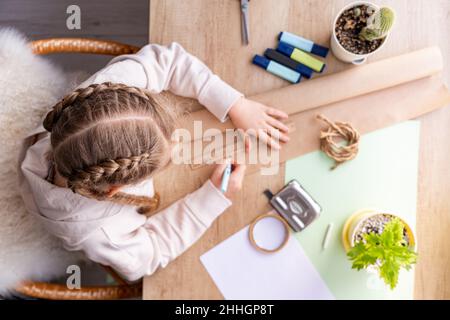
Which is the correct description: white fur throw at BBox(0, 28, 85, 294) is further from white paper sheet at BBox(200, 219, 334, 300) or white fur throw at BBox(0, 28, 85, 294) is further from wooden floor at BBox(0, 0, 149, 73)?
wooden floor at BBox(0, 0, 149, 73)

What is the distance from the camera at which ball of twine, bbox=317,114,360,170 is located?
87 cm

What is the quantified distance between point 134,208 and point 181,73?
298 mm

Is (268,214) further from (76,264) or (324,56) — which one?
(76,264)

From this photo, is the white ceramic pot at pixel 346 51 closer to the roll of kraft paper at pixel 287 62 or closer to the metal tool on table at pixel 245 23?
the roll of kraft paper at pixel 287 62

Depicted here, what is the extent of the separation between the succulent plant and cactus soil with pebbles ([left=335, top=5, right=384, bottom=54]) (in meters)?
0.02

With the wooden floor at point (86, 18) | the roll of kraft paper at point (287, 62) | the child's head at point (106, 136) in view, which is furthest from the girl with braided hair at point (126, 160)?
the wooden floor at point (86, 18)

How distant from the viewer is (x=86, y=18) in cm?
137

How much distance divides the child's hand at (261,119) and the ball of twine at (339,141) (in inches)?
3.2

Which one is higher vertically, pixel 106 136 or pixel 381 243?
pixel 106 136

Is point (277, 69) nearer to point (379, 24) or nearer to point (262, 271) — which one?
point (379, 24)

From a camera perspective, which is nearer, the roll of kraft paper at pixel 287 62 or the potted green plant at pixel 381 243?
the potted green plant at pixel 381 243

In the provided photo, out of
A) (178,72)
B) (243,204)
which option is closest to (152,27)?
(178,72)

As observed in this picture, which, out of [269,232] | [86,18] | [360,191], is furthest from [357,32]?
[86,18]

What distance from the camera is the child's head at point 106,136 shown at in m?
0.65
